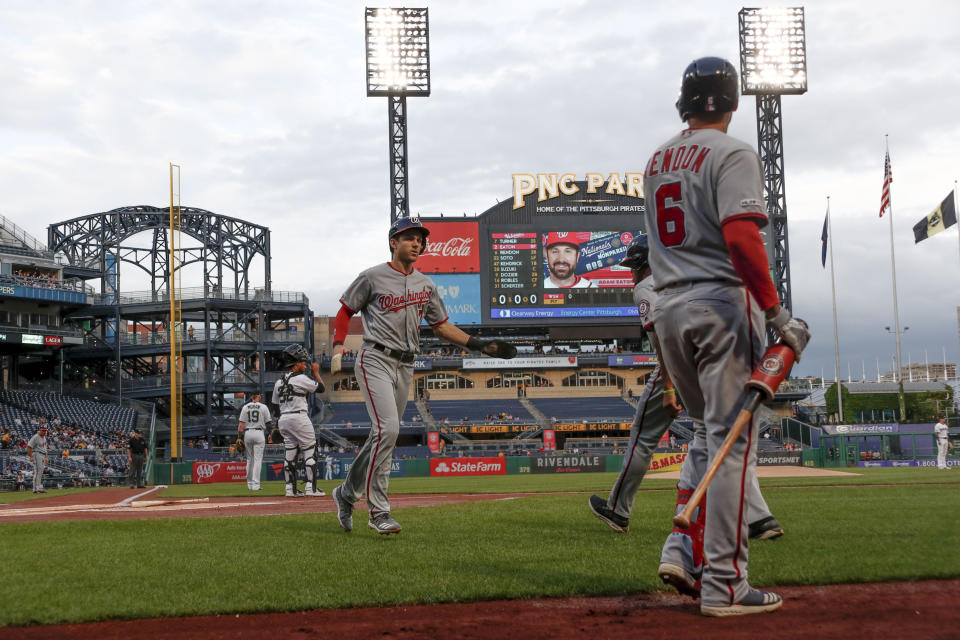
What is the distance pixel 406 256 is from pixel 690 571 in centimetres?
365

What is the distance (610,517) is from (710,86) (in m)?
3.22

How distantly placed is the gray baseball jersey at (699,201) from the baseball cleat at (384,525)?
3135 millimetres

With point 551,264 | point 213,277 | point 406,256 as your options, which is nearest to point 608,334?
point 551,264

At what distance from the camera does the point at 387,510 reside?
6.25m

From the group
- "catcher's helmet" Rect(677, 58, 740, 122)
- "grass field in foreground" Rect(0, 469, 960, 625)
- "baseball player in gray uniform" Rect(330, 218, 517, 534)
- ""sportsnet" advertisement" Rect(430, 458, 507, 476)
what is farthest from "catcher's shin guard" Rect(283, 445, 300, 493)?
""sportsnet" advertisement" Rect(430, 458, 507, 476)

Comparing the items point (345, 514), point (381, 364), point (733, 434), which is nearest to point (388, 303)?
point (381, 364)

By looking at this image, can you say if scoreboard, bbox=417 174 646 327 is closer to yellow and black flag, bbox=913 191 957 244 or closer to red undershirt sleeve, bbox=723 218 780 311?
yellow and black flag, bbox=913 191 957 244

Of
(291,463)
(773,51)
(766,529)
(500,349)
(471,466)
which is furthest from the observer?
(773,51)

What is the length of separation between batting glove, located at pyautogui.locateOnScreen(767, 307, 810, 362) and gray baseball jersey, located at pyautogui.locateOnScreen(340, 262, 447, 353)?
341 centimetres

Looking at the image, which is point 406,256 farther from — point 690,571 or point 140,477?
point 140,477

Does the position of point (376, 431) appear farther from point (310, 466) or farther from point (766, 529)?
point (310, 466)

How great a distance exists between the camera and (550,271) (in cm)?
4859

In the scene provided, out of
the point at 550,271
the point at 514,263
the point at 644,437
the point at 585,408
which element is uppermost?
the point at 514,263

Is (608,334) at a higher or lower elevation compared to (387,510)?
higher
